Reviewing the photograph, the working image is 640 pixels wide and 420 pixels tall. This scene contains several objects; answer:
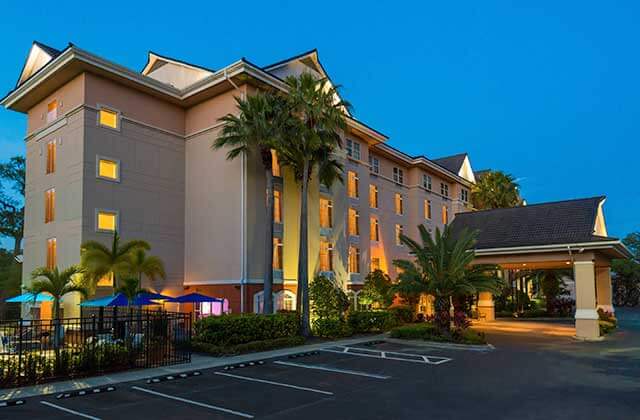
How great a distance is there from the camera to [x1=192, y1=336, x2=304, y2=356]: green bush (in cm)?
1888

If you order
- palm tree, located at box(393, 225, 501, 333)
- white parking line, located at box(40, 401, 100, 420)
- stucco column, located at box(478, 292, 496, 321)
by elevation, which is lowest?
stucco column, located at box(478, 292, 496, 321)

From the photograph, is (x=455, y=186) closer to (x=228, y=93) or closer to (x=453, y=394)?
(x=228, y=93)

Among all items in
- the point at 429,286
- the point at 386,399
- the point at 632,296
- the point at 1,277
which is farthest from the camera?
the point at 632,296

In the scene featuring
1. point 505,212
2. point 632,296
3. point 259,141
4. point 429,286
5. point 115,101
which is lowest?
point 632,296

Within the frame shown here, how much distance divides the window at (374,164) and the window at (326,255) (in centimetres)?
944

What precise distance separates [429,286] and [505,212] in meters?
10.6

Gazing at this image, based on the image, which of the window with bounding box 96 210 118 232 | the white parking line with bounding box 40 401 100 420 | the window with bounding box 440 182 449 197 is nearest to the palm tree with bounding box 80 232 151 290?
the window with bounding box 96 210 118 232

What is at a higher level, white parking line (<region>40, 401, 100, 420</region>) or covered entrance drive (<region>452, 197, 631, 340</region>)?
covered entrance drive (<region>452, 197, 631, 340</region>)

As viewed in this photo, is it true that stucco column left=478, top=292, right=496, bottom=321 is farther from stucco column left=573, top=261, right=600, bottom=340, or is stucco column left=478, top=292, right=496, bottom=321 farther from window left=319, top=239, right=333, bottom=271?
window left=319, top=239, right=333, bottom=271

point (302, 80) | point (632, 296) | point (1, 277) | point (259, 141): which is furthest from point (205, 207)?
point (632, 296)

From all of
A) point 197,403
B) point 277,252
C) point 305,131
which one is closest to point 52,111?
point 305,131

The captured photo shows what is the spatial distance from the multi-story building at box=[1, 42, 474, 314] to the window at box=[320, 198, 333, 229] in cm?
10

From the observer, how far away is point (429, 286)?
22812 millimetres

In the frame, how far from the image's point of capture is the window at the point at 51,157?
27.0 metres
